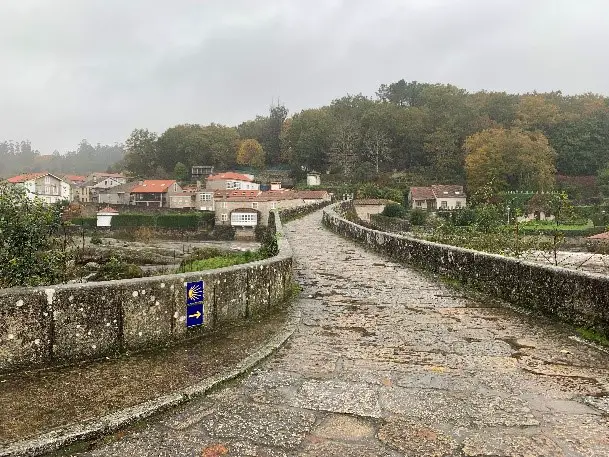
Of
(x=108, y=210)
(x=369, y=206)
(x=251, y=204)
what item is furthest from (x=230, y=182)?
(x=369, y=206)

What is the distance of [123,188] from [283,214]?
6734 centimetres

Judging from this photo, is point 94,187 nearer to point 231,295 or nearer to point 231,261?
point 231,261

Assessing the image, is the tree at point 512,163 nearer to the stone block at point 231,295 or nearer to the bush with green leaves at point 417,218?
the bush with green leaves at point 417,218

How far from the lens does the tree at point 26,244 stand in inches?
256

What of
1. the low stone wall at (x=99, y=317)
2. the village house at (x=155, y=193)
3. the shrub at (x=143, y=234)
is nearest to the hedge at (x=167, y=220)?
the shrub at (x=143, y=234)

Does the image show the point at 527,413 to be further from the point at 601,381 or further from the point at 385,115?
the point at 385,115

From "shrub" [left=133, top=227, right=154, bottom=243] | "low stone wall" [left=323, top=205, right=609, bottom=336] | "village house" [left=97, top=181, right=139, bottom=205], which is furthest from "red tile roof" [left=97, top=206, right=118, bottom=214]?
"low stone wall" [left=323, top=205, right=609, bottom=336]

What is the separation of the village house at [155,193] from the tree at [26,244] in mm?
75963

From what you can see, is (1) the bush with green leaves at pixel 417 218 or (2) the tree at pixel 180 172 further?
(2) the tree at pixel 180 172

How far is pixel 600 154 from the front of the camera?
85.1m

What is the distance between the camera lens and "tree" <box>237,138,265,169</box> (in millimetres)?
106812

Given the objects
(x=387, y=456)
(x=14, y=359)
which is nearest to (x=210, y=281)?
(x=14, y=359)

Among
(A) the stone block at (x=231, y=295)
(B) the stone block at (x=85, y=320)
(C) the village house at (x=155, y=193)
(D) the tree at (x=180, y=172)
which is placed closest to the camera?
→ (B) the stone block at (x=85, y=320)

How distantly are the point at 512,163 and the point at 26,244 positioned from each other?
7520cm
